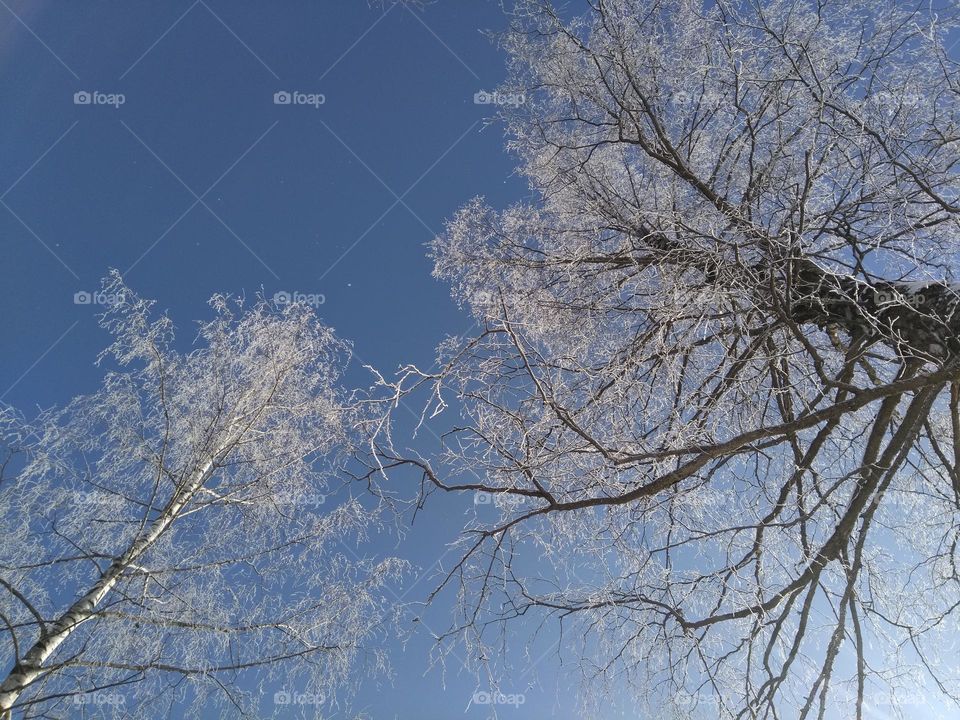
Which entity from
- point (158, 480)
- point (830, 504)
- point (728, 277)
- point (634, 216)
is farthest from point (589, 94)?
point (158, 480)

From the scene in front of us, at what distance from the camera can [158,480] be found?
353 centimetres

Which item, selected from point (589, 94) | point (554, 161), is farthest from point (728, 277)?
point (554, 161)

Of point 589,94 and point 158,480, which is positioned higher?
point 589,94

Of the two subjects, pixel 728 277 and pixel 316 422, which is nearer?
pixel 728 277

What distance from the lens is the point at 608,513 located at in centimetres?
282

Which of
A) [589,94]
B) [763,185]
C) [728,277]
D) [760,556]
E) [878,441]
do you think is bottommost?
[760,556]

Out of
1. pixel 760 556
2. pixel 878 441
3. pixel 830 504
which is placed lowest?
pixel 760 556

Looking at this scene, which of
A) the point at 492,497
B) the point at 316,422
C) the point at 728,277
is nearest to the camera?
the point at 728,277

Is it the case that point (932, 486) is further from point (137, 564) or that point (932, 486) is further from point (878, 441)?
point (137, 564)

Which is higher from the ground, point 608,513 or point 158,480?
point 158,480

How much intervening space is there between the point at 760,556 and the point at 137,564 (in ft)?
10.8

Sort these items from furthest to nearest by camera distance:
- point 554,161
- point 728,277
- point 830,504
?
point 554,161 < point 830,504 < point 728,277

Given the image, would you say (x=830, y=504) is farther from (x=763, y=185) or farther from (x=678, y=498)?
(x=763, y=185)

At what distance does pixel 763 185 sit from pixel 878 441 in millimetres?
1316
